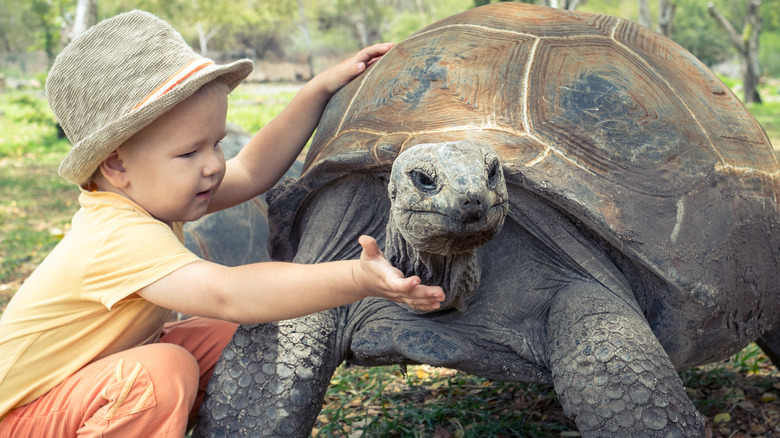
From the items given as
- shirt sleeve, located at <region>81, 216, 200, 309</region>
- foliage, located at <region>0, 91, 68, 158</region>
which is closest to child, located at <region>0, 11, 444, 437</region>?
shirt sleeve, located at <region>81, 216, 200, 309</region>

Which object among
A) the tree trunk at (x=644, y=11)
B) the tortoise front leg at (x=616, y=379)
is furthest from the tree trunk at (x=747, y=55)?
the tortoise front leg at (x=616, y=379)

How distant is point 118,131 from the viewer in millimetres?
1760

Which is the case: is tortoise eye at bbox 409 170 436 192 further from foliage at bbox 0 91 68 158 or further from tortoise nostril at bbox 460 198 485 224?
foliage at bbox 0 91 68 158

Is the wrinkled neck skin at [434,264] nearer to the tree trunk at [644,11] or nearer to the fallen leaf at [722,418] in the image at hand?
the fallen leaf at [722,418]

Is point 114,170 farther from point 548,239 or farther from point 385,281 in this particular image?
point 548,239

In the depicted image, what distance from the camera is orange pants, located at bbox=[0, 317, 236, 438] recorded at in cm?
178

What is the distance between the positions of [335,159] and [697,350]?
1241 millimetres

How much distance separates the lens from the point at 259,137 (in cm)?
260

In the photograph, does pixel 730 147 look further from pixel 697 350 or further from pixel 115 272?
pixel 115 272

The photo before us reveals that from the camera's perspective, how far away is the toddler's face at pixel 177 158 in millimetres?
1842

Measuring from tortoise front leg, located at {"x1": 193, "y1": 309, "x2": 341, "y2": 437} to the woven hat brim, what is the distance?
2.01 feet

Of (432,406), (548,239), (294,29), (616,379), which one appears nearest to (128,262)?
(548,239)

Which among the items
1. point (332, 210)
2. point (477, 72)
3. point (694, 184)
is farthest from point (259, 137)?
point (694, 184)

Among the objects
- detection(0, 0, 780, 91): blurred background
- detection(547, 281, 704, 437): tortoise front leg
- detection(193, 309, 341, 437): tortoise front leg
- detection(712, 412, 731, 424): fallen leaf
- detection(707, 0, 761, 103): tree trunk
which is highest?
detection(547, 281, 704, 437): tortoise front leg
